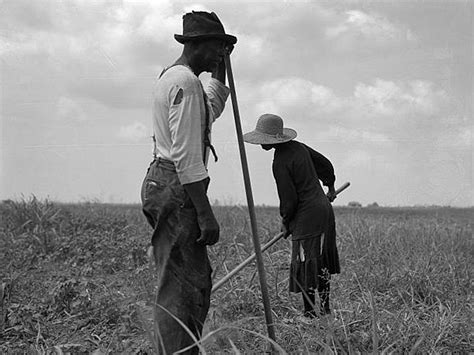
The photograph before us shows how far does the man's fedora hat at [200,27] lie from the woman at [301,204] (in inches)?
66.8

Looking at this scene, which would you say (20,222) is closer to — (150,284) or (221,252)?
(221,252)

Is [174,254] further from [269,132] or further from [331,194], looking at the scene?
[331,194]

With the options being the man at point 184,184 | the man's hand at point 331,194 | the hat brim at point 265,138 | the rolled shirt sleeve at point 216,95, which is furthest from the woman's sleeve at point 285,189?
the man at point 184,184

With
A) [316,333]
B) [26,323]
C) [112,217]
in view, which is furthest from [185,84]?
[112,217]

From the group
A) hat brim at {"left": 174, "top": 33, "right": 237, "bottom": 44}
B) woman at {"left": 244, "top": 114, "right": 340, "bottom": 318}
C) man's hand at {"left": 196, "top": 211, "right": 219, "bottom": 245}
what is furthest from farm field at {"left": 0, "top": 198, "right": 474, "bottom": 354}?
hat brim at {"left": 174, "top": 33, "right": 237, "bottom": 44}

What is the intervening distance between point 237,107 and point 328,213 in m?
1.78

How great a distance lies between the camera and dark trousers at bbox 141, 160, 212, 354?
3.02m

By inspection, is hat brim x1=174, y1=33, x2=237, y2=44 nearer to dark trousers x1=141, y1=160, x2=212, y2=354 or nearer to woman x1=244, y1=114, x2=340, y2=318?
dark trousers x1=141, y1=160, x2=212, y2=354

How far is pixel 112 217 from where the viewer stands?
11.0 metres

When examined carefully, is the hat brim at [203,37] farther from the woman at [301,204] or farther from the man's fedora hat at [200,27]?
the woman at [301,204]

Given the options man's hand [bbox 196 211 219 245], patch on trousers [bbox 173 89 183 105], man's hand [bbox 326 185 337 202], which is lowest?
man's hand [bbox 196 211 219 245]

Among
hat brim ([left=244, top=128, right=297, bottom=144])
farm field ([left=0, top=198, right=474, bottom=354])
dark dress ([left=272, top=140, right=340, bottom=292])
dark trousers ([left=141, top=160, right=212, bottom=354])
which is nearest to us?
dark trousers ([left=141, top=160, right=212, bottom=354])

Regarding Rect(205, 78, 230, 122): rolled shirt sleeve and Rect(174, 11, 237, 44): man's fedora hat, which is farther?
Rect(205, 78, 230, 122): rolled shirt sleeve

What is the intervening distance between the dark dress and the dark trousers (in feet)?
5.99
